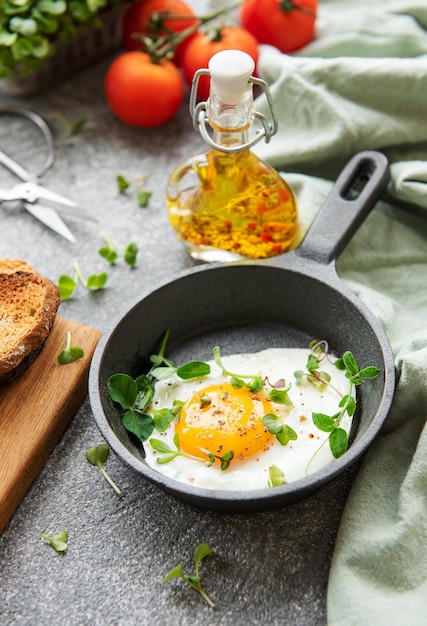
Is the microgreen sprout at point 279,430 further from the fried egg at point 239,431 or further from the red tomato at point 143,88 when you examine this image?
the red tomato at point 143,88

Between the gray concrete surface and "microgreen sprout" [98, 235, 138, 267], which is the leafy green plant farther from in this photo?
the gray concrete surface

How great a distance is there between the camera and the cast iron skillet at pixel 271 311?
1279 mm

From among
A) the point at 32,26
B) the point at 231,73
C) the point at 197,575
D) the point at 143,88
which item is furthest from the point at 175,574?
the point at 32,26

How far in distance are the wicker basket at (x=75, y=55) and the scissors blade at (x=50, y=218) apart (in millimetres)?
417

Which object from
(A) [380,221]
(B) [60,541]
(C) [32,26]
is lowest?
(B) [60,541]

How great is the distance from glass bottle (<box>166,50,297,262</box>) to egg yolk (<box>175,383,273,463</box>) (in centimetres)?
34

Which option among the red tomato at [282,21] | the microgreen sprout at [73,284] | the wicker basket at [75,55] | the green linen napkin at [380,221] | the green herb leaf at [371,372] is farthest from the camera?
the wicker basket at [75,55]

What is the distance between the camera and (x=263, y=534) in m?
1.19

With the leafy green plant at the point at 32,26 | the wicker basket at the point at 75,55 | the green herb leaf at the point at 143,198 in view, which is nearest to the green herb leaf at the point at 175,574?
the green herb leaf at the point at 143,198

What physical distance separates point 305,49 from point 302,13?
0.08 meters

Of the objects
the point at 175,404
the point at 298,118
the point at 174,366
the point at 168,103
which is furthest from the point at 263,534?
the point at 168,103

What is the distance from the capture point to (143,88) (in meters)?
1.75

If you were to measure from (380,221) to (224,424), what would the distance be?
1.94 feet

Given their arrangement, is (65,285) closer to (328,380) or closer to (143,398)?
(143,398)
